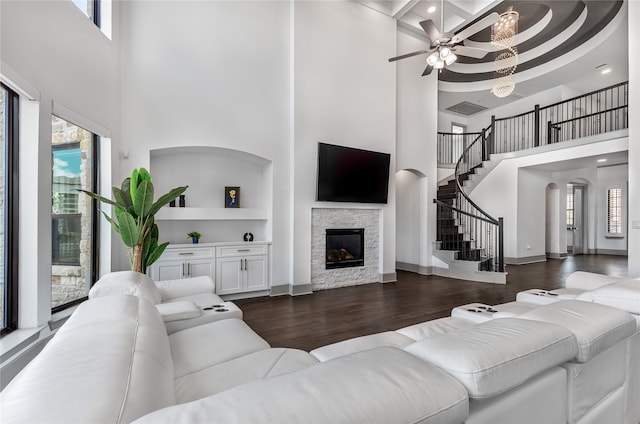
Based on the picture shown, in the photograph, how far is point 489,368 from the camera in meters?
0.91

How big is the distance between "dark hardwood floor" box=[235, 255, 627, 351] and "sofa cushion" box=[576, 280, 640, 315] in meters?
2.16

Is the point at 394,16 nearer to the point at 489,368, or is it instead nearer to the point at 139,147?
the point at 139,147

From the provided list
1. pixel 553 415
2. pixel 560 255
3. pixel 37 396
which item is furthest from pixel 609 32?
pixel 37 396

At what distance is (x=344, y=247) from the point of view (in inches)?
232

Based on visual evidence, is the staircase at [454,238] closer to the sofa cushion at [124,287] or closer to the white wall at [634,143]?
the white wall at [634,143]

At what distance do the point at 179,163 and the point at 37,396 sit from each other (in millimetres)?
4633

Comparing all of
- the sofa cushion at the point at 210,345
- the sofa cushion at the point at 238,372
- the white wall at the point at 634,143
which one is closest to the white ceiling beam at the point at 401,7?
the white wall at the point at 634,143

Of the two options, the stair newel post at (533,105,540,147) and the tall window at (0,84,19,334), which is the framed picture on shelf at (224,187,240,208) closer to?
the tall window at (0,84,19,334)

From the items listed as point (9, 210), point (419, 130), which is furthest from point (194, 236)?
point (419, 130)

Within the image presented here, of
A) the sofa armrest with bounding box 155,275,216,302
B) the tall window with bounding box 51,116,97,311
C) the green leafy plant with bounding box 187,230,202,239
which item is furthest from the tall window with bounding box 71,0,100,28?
the sofa armrest with bounding box 155,275,216,302

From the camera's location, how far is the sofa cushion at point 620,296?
1.70 m

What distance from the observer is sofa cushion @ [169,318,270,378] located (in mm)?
1622

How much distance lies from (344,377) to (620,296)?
1.95 meters

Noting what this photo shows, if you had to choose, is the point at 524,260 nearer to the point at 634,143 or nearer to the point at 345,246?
the point at 634,143
